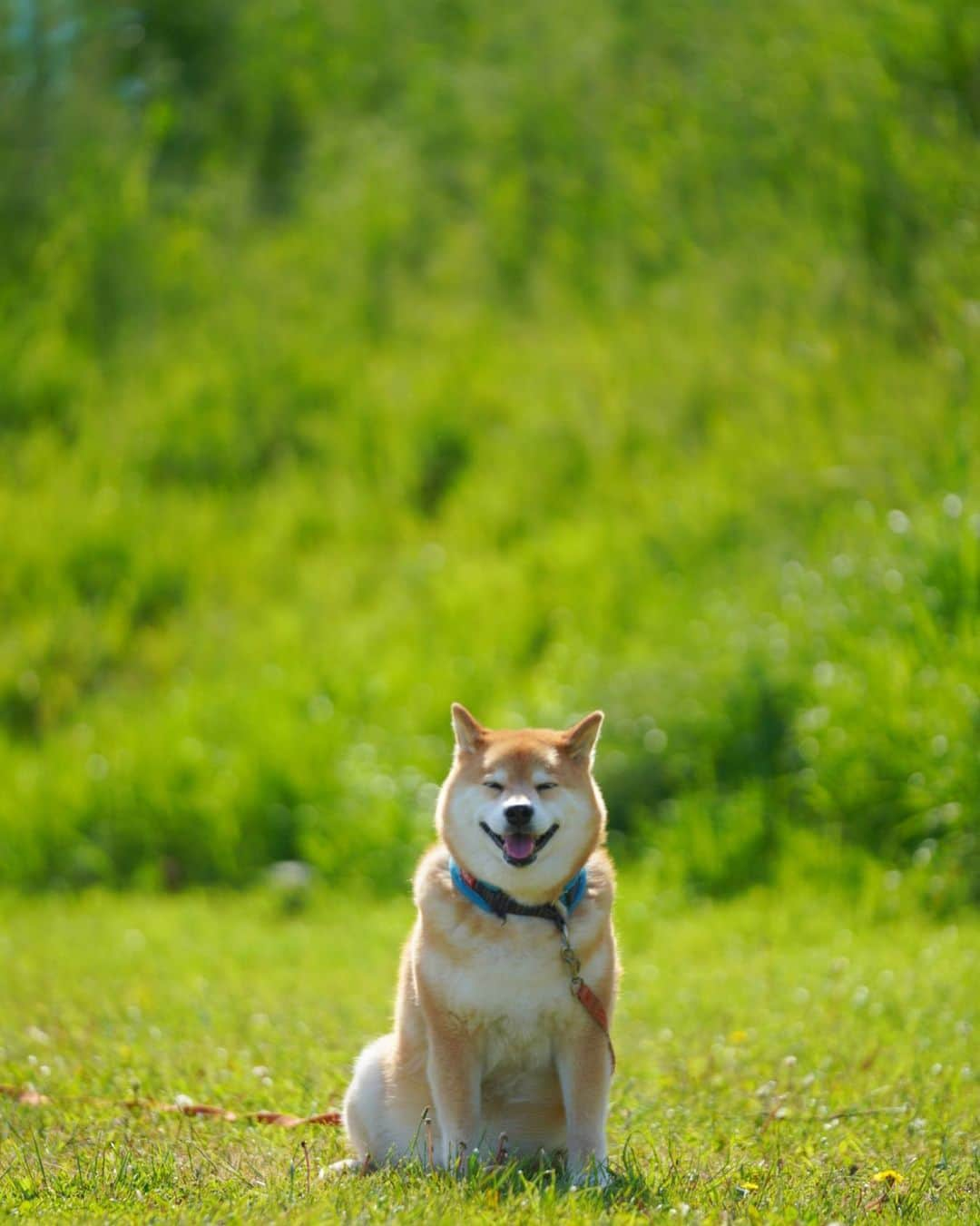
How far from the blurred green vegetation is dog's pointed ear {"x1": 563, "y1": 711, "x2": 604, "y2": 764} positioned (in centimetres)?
506

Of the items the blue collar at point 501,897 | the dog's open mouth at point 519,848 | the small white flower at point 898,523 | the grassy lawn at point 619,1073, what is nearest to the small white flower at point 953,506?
the small white flower at point 898,523

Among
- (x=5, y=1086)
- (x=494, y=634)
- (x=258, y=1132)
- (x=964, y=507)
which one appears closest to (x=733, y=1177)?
(x=258, y=1132)

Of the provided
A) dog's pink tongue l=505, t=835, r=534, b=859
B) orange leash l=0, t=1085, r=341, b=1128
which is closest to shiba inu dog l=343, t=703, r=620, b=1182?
dog's pink tongue l=505, t=835, r=534, b=859

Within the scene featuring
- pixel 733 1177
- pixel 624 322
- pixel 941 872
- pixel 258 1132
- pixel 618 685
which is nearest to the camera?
pixel 733 1177

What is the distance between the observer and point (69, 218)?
18391 mm

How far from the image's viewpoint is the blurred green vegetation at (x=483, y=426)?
35.1 ft

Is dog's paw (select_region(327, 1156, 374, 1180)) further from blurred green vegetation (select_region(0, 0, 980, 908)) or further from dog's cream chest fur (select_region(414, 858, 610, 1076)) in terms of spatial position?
blurred green vegetation (select_region(0, 0, 980, 908))

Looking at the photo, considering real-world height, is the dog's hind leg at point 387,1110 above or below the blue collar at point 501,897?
below

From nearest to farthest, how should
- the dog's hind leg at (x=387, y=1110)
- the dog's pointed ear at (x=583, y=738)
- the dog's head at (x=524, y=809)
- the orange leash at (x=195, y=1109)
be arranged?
the dog's head at (x=524, y=809) < the dog's hind leg at (x=387, y=1110) < the dog's pointed ear at (x=583, y=738) < the orange leash at (x=195, y=1109)

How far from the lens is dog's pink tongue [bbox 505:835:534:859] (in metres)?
4.34

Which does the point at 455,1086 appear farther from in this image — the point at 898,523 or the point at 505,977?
the point at 898,523

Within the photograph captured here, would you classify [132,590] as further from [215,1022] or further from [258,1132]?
[258,1132]

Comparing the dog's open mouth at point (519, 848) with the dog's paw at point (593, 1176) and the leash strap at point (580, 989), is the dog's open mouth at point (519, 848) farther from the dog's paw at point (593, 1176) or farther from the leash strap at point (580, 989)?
the dog's paw at point (593, 1176)

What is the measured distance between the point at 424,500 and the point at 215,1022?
9.23 metres
